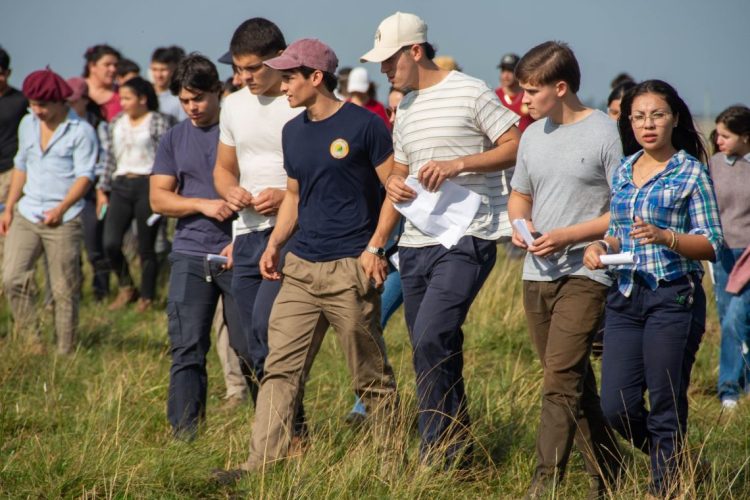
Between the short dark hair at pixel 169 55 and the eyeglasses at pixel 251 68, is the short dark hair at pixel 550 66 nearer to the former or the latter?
the eyeglasses at pixel 251 68

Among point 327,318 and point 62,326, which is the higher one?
point 327,318

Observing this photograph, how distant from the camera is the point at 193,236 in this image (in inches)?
272

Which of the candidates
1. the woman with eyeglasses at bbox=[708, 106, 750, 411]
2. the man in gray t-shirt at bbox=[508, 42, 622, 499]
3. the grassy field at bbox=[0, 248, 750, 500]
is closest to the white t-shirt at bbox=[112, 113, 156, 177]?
the grassy field at bbox=[0, 248, 750, 500]

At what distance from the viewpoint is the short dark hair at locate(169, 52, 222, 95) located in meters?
6.84

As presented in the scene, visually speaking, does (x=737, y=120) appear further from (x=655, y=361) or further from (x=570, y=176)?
(x=655, y=361)

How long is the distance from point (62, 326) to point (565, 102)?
5364mm

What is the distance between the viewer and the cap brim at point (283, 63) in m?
5.96

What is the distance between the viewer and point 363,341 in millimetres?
5922

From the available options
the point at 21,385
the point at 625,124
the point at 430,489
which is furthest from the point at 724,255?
the point at 21,385

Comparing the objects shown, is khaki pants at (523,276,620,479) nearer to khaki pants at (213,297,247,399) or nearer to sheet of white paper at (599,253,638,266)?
sheet of white paper at (599,253,638,266)

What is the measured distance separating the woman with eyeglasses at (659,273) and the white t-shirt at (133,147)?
22.7 feet

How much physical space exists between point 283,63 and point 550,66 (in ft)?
4.54

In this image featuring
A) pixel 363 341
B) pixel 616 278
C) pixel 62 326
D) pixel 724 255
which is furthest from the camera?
pixel 62 326

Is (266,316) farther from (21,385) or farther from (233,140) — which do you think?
(21,385)
